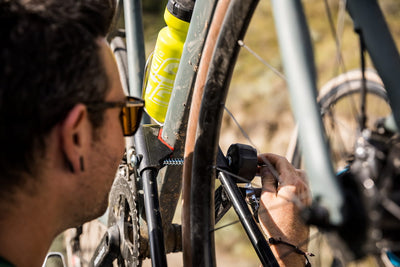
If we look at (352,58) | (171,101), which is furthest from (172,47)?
(352,58)

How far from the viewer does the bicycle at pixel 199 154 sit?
65 centimetres

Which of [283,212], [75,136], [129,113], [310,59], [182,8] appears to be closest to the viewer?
[310,59]

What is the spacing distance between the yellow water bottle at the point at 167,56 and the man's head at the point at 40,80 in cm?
45

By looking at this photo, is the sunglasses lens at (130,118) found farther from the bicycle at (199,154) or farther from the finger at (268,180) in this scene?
the finger at (268,180)

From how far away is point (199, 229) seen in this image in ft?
3.55

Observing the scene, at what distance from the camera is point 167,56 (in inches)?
50.6

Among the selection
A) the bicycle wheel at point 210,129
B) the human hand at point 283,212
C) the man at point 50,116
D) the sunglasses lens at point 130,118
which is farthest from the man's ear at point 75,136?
the human hand at point 283,212

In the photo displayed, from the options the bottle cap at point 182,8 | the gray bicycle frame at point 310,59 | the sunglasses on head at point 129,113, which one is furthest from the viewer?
the bottle cap at point 182,8

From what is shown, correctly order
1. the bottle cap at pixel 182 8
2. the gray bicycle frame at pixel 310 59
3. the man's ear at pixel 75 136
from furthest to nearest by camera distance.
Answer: the bottle cap at pixel 182 8 → the man's ear at pixel 75 136 → the gray bicycle frame at pixel 310 59

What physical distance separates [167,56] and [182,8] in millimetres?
129

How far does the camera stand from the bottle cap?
48.4 inches

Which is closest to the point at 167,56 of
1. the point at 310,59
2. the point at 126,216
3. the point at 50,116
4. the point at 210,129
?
the point at 210,129

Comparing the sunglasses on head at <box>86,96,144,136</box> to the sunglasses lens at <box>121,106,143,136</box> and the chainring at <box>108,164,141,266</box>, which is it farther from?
the chainring at <box>108,164,141,266</box>

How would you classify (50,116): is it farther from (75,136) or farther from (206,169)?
(206,169)
